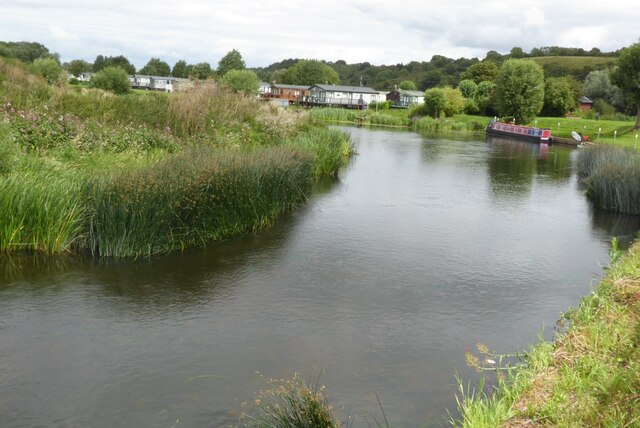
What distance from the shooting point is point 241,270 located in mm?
11094

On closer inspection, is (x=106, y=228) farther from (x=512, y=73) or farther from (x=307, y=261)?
(x=512, y=73)

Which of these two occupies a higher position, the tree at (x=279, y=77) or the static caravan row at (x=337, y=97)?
the tree at (x=279, y=77)

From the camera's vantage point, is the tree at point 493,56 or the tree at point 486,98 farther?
the tree at point 493,56

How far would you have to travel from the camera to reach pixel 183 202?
11.6 m

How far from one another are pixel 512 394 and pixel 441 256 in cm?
694

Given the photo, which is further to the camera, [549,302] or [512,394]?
[549,302]

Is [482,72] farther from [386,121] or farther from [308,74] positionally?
[308,74]

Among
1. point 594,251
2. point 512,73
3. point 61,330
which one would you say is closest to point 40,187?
point 61,330

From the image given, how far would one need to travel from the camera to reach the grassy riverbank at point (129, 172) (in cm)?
1063

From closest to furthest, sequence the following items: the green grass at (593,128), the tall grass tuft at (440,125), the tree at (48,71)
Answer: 1. the tree at (48,71)
2. the green grass at (593,128)
3. the tall grass tuft at (440,125)

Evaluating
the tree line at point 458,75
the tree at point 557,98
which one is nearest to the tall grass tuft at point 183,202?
the tree line at point 458,75

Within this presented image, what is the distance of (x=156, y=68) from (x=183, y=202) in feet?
517

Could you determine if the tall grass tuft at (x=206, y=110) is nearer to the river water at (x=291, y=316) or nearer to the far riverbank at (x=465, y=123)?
the river water at (x=291, y=316)

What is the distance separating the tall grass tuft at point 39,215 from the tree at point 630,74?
5031 cm
